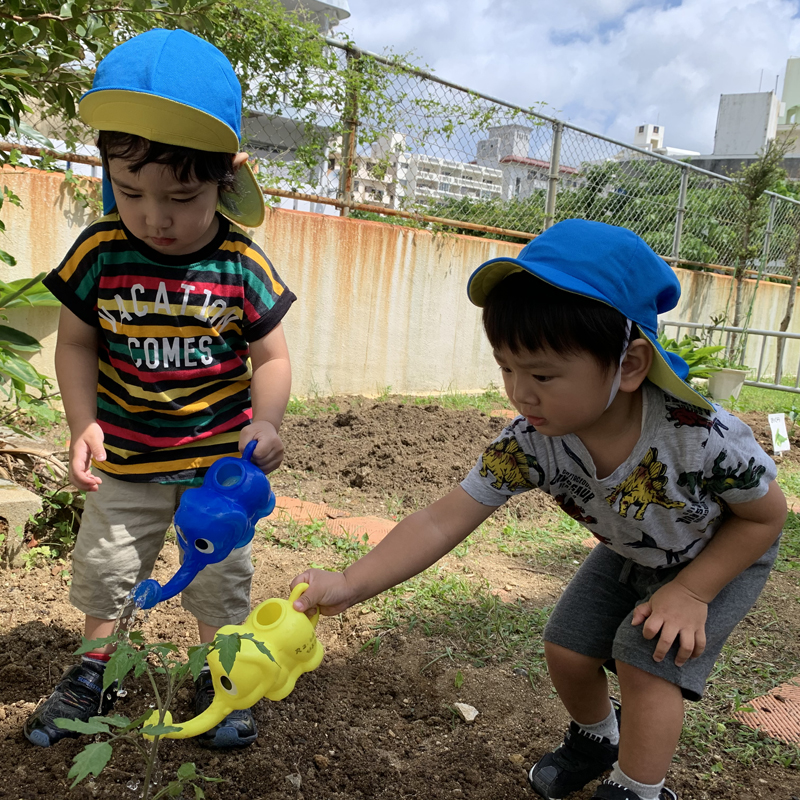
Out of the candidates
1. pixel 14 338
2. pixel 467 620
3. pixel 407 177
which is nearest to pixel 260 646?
pixel 467 620

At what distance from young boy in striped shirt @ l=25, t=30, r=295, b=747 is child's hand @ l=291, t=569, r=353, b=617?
10.7 inches

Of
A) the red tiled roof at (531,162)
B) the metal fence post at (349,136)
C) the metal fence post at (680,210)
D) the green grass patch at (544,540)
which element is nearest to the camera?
the green grass patch at (544,540)

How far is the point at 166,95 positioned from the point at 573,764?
169 centimetres

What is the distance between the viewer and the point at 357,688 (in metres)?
2.01

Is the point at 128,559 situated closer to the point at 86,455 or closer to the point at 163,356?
the point at 86,455

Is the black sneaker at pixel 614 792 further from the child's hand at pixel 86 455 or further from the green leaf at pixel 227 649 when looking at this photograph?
the child's hand at pixel 86 455

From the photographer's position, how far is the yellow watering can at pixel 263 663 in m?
1.24

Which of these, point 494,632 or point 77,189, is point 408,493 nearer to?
point 494,632

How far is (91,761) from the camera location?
3.27ft

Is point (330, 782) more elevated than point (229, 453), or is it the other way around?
point (229, 453)

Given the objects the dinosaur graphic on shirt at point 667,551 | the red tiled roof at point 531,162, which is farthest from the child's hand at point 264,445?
the red tiled roof at point 531,162

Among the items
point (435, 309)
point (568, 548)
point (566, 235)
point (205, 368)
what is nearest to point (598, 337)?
point (566, 235)

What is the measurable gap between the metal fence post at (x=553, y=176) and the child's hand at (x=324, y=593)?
5.82 metres

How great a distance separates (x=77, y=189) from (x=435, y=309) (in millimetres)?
2949
